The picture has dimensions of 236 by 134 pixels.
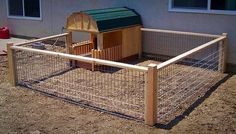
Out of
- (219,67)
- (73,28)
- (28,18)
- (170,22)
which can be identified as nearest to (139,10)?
(170,22)

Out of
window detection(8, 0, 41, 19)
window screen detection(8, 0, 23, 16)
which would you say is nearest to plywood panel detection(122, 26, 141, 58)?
window detection(8, 0, 41, 19)

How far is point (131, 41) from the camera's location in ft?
25.6

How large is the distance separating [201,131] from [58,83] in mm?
2806

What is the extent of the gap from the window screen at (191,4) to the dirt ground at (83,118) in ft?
7.22

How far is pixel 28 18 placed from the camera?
1034cm

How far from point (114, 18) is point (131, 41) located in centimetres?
76

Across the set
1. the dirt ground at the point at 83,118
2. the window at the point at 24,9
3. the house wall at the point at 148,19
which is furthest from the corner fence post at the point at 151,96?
the window at the point at 24,9

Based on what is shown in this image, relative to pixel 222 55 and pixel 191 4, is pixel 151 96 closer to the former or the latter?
pixel 222 55

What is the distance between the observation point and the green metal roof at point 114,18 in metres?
6.95

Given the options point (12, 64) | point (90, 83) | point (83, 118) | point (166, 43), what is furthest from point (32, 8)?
point (83, 118)

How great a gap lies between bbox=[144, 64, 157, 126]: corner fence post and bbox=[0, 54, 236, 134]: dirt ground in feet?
0.38

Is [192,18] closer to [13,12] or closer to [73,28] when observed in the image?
[73,28]

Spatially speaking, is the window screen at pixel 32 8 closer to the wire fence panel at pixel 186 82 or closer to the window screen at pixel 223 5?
the wire fence panel at pixel 186 82

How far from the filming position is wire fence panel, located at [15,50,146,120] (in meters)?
5.25
